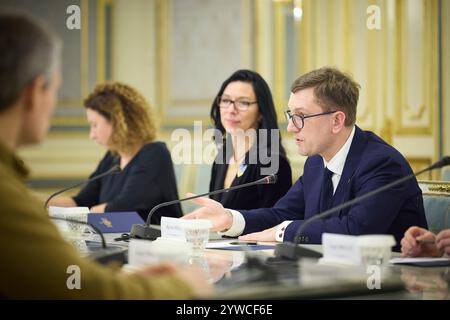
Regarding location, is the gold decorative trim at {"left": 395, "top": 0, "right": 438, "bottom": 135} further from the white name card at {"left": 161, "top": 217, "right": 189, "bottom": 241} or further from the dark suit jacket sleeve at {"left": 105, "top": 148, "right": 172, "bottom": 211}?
the white name card at {"left": 161, "top": 217, "right": 189, "bottom": 241}

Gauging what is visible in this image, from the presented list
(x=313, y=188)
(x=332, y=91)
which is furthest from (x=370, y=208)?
(x=332, y=91)

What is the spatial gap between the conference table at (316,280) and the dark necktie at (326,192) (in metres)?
0.62

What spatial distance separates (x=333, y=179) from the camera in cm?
257

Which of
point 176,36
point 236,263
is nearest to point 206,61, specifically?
point 176,36

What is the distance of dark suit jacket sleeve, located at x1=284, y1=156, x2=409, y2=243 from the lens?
231cm

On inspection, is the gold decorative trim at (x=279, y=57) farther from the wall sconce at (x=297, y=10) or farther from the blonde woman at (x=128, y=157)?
the blonde woman at (x=128, y=157)

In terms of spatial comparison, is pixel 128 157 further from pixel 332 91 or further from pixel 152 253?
pixel 152 253

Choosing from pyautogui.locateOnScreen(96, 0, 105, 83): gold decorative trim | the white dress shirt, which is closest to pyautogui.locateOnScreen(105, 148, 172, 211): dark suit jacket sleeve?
the white dress shirt

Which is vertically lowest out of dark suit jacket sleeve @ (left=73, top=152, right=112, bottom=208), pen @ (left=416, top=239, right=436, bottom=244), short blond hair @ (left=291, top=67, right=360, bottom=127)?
dark suit jacket sleeve @ (left=73, top=152, right=112, bottom=208)

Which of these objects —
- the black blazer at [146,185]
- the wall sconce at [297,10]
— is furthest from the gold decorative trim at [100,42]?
the black blazer at [146,185]

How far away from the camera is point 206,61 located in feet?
18.8

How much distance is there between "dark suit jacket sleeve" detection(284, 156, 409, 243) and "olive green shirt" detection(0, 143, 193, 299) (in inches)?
46.0

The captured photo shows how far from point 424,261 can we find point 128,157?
232 cm
